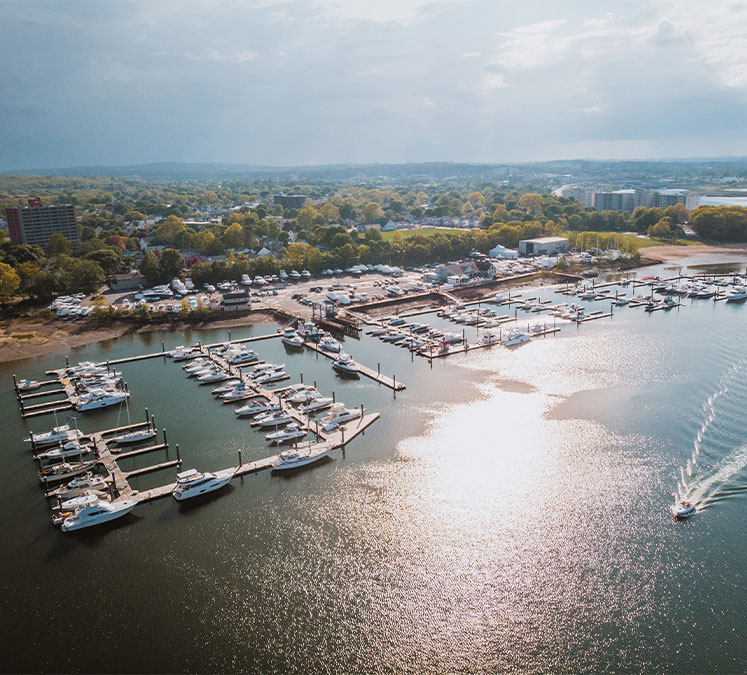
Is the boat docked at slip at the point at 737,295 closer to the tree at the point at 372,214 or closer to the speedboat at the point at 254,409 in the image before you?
the speedboat at the point at 254,409

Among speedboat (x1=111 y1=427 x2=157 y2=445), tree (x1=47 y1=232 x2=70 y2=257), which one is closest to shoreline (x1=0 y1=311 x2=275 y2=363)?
speedboat (x1=111 y1=427 x2=157 y2=445)

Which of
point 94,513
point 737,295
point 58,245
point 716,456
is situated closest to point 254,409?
point 94,513

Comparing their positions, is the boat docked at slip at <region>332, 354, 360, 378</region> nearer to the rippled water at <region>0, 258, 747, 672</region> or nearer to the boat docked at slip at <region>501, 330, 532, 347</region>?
the rippled water at <region>0, 258, 747, 672</region>

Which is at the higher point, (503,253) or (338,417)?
(503,253)

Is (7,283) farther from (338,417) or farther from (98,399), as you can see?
(338,417)

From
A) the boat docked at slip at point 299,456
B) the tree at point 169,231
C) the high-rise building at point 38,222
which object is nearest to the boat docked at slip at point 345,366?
the boat docked at slip at point 299,456

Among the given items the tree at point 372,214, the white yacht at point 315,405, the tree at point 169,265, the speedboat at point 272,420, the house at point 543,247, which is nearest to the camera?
the speedboat at point 272,420
